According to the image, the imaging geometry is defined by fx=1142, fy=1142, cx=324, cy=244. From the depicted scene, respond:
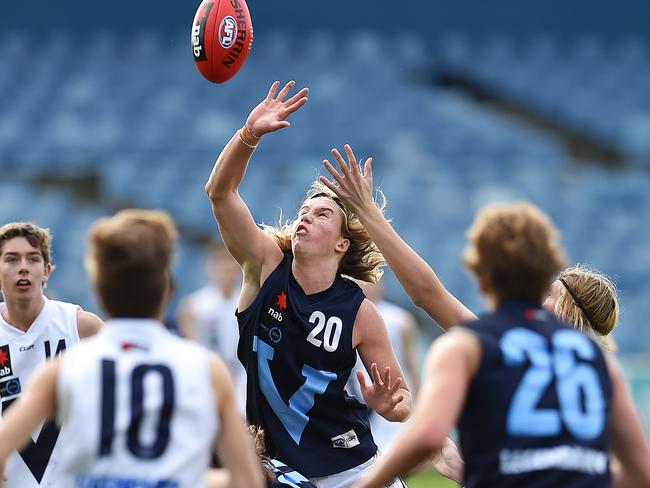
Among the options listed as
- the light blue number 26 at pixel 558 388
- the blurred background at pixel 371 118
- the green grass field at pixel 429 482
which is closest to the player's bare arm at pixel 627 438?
the light blue number 26 at pixel 558 388

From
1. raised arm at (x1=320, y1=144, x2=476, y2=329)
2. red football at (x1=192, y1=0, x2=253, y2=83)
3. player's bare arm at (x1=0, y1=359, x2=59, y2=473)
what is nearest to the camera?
player's bare arm at (x1=0, y1=359, x2=59, y2=473)

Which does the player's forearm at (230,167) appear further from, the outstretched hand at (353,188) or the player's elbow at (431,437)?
the player's elbow at (431,437)

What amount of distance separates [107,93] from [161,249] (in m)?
16.7

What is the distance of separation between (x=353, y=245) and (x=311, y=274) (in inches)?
14.0

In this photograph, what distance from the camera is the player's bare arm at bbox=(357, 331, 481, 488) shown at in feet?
10.7

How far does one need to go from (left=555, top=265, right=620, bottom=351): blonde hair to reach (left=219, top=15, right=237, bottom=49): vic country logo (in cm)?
229

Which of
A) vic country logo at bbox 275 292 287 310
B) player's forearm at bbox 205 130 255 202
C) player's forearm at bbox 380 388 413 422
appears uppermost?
player's forearm at bbox 205 130 255 202

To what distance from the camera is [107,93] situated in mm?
19578

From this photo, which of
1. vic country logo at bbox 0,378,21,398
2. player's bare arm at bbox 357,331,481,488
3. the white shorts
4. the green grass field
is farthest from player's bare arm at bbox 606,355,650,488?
the green grass field

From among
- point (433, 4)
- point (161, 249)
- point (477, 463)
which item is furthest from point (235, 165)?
point (433, 4)

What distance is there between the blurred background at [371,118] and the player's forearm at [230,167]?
29.3ft

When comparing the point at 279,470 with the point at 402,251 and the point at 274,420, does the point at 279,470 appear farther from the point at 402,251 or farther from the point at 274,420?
the point at 402,251

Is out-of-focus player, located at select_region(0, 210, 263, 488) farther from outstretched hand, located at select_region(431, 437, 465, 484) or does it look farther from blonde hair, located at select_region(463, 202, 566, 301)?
outstretched hand, located at select_region(431, 437, 465, 484)

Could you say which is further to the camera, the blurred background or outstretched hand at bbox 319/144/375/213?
the blurred background
